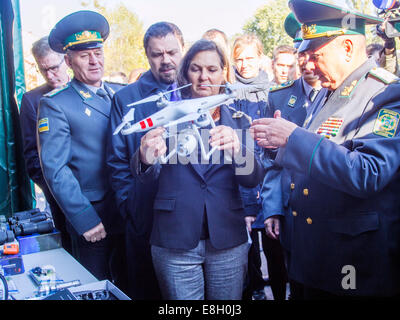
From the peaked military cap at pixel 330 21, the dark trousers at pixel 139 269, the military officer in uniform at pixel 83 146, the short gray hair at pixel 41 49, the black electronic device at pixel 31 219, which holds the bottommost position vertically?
the dark trousers at pixel 139 269

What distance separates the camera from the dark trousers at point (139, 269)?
2.69 metres

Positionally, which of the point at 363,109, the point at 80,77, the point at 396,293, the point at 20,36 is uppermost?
the point at 20,36

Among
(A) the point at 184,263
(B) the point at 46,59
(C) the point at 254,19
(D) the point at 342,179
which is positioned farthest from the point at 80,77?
(C) the point at 254,19

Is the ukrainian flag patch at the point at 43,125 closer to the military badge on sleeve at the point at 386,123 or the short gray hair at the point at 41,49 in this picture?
the short gray hair at the point at 41,49

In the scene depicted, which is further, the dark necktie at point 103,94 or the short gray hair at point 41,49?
the short gray hair at point 41,49

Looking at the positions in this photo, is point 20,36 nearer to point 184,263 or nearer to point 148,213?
point 148,213

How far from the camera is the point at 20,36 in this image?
3.70 metres

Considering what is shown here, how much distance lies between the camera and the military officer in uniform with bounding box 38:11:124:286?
2633 millimetres

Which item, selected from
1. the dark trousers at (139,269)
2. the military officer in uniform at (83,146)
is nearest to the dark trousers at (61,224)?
the military officer in uniform at (83,146)

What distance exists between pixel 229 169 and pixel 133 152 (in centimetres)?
67

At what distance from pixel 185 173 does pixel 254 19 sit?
4.93 m

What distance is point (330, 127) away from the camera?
1.89 m

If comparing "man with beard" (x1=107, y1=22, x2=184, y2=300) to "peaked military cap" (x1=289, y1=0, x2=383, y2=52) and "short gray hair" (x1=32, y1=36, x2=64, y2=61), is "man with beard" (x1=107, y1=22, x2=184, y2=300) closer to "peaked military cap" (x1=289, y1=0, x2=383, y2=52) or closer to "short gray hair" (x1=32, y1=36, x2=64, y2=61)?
"peaked military cap" (x1=289, y1=0, x2=383, y2=52)

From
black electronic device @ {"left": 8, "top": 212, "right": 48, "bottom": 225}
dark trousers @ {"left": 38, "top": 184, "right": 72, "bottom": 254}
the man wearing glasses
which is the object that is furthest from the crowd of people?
the man wearing glasses
